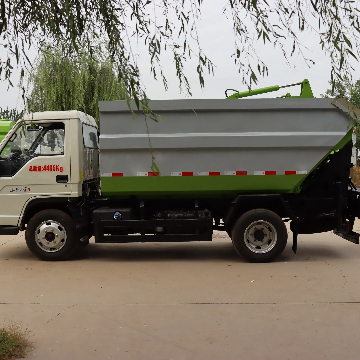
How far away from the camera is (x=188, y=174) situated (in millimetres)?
8461

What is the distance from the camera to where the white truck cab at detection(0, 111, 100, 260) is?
8570 mm

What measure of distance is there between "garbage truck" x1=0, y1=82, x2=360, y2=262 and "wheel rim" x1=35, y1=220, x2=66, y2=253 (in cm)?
2

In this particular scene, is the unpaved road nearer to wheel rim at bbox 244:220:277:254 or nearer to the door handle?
wheel rim at bbox 244:220:277:254

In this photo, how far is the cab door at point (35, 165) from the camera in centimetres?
858

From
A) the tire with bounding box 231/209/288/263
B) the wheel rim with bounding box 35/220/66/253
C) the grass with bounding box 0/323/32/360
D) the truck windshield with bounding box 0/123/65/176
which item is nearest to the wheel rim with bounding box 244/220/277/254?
the tire with bounding box 231/209/288/263

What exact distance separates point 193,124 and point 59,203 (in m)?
2.62

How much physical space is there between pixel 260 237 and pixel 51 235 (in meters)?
3.46

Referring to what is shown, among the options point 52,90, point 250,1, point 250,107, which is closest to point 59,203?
point 250,107

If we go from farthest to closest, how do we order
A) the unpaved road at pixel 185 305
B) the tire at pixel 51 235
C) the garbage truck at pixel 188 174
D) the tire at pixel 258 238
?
the tire at pixel 51 235 < the tire at pixel 258 238 < the garbage truck at pixel 188 174 < the unpaved road at pixel 185 305

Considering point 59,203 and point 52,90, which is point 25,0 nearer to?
point 59,203

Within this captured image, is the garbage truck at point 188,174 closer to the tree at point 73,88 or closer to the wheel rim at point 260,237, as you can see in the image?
the wheel rim at point 260,237

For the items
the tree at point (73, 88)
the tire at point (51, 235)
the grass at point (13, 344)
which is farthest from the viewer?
the tree at point (73, 88)

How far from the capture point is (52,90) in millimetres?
19547

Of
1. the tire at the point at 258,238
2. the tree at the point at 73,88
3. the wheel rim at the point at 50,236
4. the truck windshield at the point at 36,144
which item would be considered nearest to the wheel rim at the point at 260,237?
the tire at the point at 258,238
